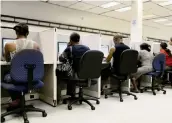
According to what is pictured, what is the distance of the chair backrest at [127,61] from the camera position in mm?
3076

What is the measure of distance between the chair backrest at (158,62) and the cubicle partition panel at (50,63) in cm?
209

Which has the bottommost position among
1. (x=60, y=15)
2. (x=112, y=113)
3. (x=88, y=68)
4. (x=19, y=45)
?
(x=112, y=113)

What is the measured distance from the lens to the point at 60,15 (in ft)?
22.5

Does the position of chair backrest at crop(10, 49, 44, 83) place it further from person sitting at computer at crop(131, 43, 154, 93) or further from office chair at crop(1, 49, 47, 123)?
person sitting at computer at crop(131, 43, 154, 93)

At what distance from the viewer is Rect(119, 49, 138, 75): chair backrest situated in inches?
121

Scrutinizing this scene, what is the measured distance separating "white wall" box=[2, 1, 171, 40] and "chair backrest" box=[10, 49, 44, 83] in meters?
4.25

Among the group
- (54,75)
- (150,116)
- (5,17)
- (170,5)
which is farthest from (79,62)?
(170,5)

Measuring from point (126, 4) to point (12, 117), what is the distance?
527 centimetres

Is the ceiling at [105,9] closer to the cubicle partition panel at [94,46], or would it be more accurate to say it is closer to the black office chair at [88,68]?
the cubicle partition panel at [94,46]

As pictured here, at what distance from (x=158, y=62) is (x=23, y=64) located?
2.75m

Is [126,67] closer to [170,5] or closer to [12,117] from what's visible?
[12,117]

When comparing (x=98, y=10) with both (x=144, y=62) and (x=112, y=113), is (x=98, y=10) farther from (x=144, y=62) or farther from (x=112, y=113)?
(x=112, y=113)

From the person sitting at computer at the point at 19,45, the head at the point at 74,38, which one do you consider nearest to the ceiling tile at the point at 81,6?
the head at the point at 74,38

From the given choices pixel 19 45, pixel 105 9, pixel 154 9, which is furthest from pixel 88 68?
pixel 154 9
